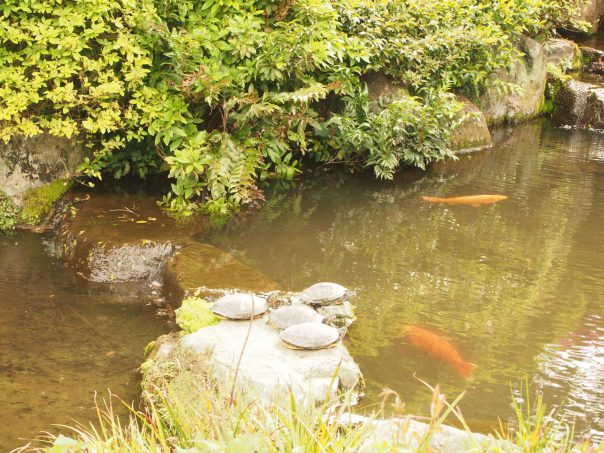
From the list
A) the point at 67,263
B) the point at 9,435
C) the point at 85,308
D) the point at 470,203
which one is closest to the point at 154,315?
the point at 85,308

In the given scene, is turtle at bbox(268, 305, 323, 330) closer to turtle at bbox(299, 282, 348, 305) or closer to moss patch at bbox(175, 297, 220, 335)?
turtle at bbox(299, 282, 348, 305)

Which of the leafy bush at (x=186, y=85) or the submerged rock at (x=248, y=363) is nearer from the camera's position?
the submerged rock at (x=248, y=363)

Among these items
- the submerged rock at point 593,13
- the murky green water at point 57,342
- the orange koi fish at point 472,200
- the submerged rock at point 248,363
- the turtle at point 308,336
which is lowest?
the murky green water at point 57,342

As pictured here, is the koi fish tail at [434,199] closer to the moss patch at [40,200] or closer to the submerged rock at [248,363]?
the submerged rock at [248,363]

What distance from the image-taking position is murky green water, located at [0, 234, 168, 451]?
4.78m

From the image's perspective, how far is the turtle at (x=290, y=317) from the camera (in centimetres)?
540

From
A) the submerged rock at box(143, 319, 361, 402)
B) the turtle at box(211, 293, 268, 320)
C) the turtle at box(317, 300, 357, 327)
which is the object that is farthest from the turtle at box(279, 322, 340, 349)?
the turtle at box(317, 300, 357, 327)

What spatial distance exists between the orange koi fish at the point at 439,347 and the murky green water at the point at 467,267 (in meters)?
0.06

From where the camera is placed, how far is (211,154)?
8109 mm

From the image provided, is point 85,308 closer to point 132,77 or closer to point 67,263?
point 67,263

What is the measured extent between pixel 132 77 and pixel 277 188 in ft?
8.85

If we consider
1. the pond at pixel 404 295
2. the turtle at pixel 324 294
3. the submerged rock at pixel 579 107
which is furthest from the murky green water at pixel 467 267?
the submerged rock at pixel 579 107

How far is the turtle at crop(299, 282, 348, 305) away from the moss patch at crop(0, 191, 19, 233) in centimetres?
369

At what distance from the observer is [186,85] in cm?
773
